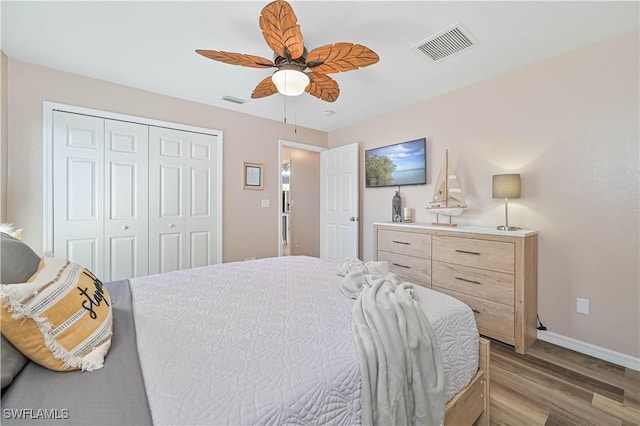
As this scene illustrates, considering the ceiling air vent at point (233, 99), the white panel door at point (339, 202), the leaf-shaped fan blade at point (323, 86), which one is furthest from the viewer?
the white panel door at point (339, 202)

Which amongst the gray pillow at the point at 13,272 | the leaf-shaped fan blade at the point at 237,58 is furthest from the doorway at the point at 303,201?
the gray pillow at the point at 13,272

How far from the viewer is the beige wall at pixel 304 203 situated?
5.09 m

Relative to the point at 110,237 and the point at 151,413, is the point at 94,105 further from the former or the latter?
the point at 151,413

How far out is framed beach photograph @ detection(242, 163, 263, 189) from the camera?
12.2 feet

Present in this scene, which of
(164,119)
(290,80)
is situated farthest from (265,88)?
(164,119)

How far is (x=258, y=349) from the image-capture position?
2.98 ft

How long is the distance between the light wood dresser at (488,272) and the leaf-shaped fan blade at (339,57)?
168 centimetres

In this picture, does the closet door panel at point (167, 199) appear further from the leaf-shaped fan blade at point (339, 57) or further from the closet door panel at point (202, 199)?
the leaf-shaped fan blade at point (339, 57)

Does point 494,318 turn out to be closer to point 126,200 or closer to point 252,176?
point 252,176

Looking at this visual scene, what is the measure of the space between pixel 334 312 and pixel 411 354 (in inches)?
14.8

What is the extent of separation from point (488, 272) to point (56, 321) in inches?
106

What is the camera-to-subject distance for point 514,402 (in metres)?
1.59

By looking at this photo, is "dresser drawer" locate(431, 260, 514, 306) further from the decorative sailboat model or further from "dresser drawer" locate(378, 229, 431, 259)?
the decorative sailboat model

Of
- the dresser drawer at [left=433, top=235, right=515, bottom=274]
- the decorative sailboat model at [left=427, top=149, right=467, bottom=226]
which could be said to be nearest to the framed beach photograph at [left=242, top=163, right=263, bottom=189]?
the decorative sailboat model at [left=427, top=149, right=467, bottom=226]
